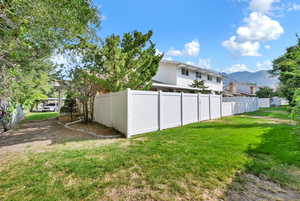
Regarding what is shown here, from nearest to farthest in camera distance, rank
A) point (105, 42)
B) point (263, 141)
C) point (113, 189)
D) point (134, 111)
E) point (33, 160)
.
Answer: point (113, 189) < point (33, 160) < point (263, 141) < point (134, 111) < point (105, 42)

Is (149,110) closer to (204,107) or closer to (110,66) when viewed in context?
(110,66)

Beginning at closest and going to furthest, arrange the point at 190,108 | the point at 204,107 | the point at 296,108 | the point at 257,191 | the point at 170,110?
the point at 296,108 → the point at 257,191 → the point at 170,110 → the point at 190,108 → the point at 204,107

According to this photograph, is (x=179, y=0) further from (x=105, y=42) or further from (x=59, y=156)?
(x=59, y=156)

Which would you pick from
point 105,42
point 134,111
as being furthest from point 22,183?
point 105,42

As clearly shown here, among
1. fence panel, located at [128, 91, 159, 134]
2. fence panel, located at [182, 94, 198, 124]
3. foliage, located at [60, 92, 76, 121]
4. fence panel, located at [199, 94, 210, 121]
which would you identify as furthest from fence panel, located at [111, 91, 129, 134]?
foliage, located at [60, 92, 76, 121]

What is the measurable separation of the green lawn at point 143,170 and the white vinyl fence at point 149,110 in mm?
1771

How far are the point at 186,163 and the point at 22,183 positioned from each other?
3489 millimetres

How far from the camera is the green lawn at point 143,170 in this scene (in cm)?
254

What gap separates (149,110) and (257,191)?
4.90 metres

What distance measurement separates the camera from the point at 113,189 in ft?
8.61

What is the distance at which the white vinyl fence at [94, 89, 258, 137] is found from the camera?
637 cm

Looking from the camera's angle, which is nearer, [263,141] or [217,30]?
[263,141]

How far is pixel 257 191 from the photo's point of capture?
260cm

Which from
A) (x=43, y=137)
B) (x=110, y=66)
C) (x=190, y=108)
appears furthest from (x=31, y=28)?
(x=190, y=108)
